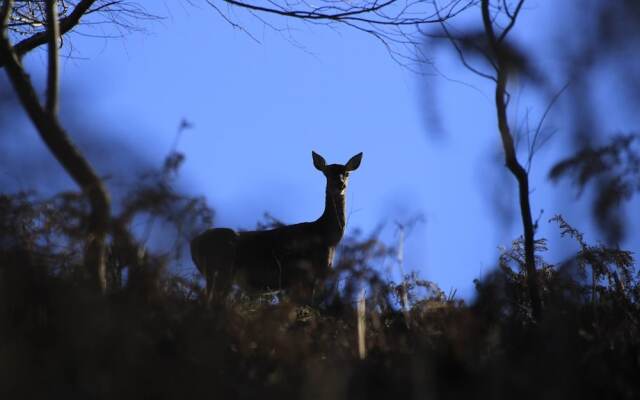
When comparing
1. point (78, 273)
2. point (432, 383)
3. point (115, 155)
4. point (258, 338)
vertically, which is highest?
point (115, 155)

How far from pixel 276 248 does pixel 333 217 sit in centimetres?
104

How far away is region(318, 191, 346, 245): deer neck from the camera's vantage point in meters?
11.4

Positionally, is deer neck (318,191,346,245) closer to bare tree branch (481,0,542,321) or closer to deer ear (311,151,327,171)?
deer ear (311,151,327,171)

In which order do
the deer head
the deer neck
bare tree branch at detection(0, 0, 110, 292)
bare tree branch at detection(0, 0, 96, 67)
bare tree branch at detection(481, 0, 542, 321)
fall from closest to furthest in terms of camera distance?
bare tree branch at detection(0, 0, 110, 292) → bare tree branch at detection(481, 0, 542, 321) → bare tree branch at detection(0, 0, 96, 67) → the deer neck → the deer head

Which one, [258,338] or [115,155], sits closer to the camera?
[258,338]

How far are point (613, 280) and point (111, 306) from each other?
4371mm

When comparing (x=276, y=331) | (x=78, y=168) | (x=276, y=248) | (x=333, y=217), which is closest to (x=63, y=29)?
(x=276, y=248)

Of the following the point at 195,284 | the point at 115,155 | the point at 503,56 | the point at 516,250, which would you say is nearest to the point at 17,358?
the point at 195,284

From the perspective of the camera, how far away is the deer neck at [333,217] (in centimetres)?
1135

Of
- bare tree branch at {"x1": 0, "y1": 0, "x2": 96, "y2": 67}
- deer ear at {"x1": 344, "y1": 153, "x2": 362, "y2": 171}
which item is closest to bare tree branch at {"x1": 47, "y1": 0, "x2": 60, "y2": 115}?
bare tree branch at {"x1": 0, "y1": 0, "x2": 96, "y2": 67}

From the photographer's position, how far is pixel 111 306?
21.0 feet

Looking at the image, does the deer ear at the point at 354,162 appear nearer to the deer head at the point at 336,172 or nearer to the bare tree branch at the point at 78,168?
the deer head at the point at 336,172

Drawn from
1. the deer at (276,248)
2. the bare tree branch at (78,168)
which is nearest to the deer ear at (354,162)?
the deer at (276,248)

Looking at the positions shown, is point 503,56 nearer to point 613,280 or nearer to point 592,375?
point 613,280
